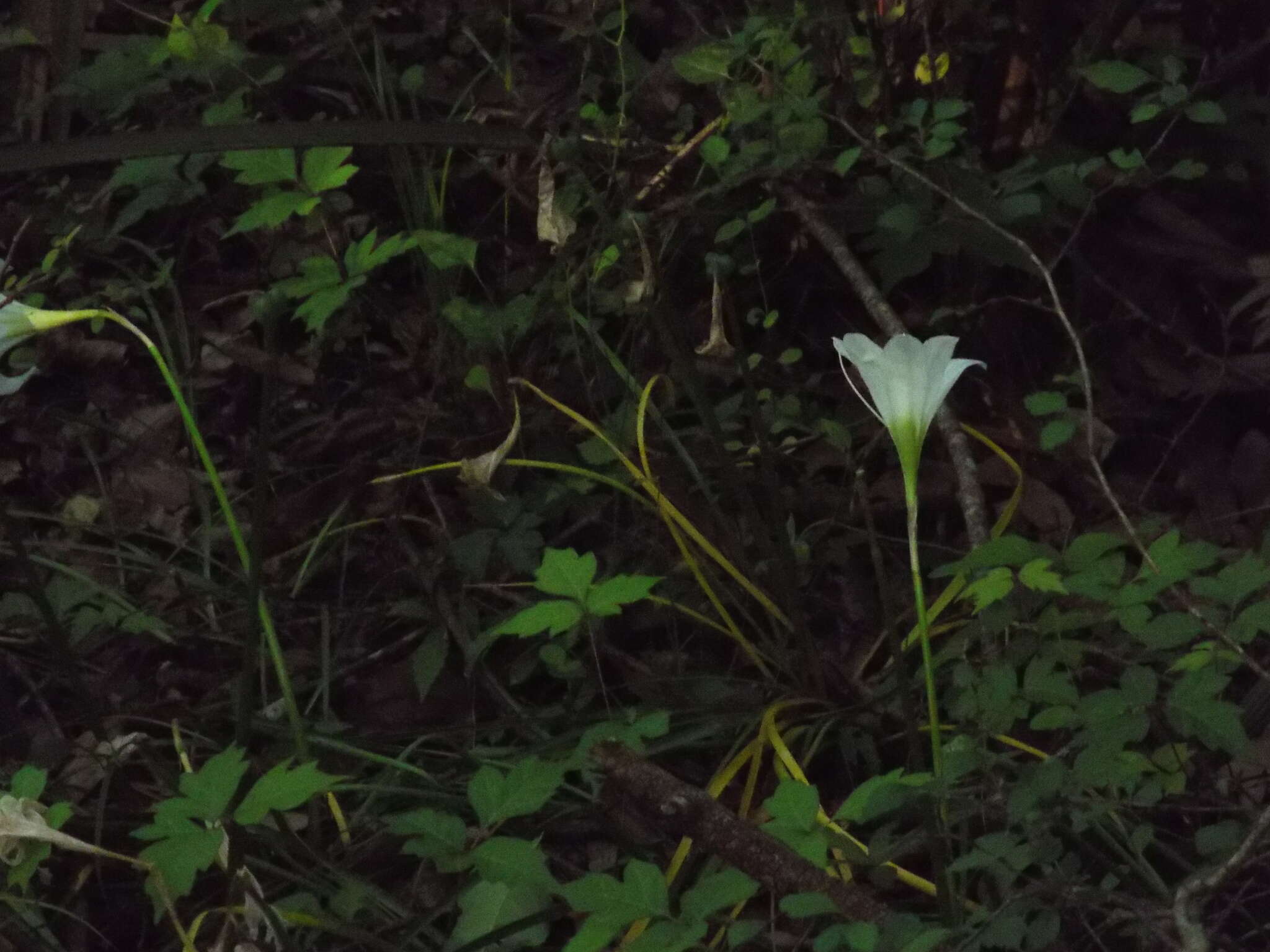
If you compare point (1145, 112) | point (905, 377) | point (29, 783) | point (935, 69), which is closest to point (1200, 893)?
point (905, 377)

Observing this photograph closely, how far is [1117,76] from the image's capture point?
1.59 m

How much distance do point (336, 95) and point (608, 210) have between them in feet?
1.98

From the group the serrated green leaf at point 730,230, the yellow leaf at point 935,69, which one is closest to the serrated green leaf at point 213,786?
the serrated green leaf at point 730,230

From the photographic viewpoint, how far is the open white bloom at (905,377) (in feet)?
3.11

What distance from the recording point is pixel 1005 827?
1.08 metres

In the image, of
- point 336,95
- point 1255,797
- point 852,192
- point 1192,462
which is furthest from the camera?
point 336,95

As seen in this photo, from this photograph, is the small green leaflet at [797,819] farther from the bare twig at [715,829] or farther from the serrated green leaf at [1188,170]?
the serrated green leaf at [1188,170]

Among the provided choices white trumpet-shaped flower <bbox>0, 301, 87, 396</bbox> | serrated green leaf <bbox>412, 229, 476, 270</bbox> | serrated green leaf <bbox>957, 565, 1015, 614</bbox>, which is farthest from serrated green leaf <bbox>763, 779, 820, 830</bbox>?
serrated green leaf <bbox>412, 229, 476, 270</bbox>

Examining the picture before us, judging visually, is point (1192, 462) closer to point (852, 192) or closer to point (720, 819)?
point (852, 192)

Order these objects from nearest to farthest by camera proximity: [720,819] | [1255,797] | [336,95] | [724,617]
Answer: [720,819]
[1255,797]
[724,617]
[336,95]

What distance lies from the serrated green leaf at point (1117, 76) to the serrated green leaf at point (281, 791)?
1241mm

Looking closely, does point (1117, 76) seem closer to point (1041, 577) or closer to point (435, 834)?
point (1041, 577)

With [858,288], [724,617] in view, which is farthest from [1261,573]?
[858,288]

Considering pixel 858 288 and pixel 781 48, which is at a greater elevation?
pixel 781 48
